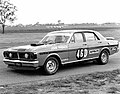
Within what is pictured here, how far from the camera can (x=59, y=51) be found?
26.0 ft

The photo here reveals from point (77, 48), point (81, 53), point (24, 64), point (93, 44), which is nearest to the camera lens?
point (24, 64)

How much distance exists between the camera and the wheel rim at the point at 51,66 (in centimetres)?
771

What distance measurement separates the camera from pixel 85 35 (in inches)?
360

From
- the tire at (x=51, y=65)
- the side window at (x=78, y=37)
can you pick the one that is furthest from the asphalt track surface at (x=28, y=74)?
the side window at (x=78, y=37)

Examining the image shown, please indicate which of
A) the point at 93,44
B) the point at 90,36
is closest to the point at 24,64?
the point at 93,44

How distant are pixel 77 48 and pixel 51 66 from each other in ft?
4.24

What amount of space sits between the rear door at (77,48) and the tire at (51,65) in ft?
2.21

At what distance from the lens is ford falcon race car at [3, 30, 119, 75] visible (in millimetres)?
7430

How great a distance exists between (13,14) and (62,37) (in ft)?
222

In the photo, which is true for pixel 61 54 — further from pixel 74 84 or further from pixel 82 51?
pixel 74 84

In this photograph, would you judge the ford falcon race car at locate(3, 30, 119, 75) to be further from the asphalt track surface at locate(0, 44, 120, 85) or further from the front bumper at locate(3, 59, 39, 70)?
the asphalt track surface at locate(0, 44, 120, 85)

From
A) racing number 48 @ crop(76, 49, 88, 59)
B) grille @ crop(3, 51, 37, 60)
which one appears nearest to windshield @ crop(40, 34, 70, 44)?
racing number 48 @ crop(76, 49, 88, 59)

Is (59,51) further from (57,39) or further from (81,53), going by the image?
(81,53)

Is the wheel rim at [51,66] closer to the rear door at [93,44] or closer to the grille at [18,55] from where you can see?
the grille at [18,55]
